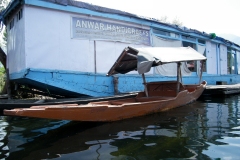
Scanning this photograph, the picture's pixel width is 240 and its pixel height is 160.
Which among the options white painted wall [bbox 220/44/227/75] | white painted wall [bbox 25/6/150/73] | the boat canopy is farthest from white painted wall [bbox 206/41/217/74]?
white painted wall [bbox 25/6/150/73]

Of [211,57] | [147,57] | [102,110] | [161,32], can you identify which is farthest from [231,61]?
[102,110]

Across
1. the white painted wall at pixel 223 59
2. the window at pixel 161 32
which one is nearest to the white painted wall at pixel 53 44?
the window at pixel 161 32

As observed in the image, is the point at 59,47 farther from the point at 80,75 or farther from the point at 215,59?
the point at 215,59

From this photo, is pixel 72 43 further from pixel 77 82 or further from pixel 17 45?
pixel 17 45

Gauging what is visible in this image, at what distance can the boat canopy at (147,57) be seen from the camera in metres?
5.64

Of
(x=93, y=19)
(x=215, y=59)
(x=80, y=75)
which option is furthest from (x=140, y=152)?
(x=215, y=59)

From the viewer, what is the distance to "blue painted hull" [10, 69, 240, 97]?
723 centimetres

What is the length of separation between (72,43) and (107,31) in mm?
1705

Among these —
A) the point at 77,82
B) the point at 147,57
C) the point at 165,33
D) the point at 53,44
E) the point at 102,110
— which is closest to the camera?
the point at 102,110

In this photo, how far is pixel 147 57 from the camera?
18.9 ft

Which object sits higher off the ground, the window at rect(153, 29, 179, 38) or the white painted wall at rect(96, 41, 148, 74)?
the window at rect(153, 29, 179, 38)

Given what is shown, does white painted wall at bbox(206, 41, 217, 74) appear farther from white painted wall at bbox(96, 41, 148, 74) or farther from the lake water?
the lake water

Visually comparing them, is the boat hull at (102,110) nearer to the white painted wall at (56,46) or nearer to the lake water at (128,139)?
the lake water at (128,139)

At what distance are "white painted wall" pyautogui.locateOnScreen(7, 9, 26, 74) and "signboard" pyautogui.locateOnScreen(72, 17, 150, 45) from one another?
1855 mm
